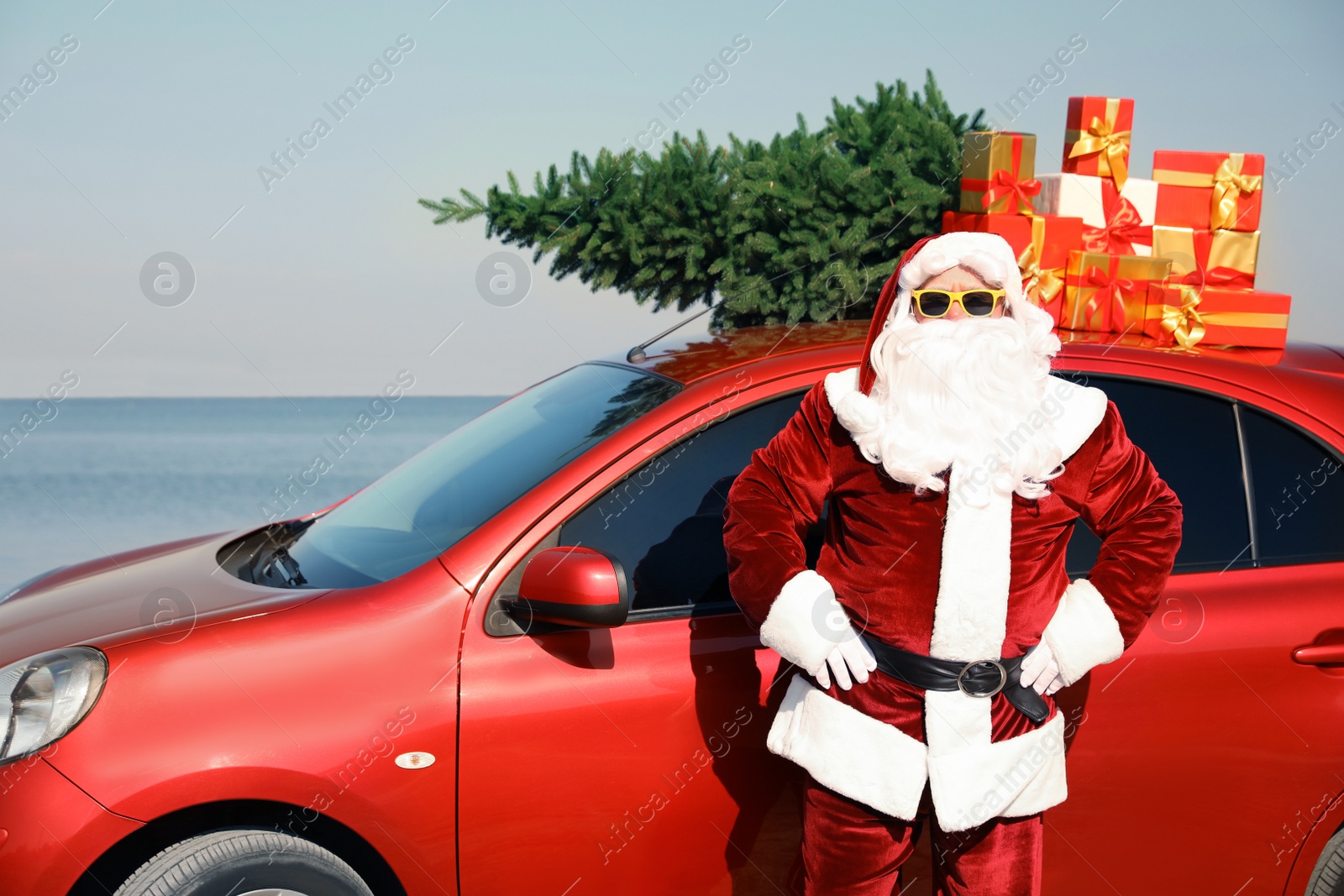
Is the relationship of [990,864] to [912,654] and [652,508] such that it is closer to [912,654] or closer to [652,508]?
[912,654]

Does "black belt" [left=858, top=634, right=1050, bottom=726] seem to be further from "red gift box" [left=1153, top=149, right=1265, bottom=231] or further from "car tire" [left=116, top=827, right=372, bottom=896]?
"red gift box" [left=1153, top=149, right=1265, bottom=231]

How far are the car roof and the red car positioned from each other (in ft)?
0.04

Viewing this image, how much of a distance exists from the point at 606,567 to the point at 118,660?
3.19 ft

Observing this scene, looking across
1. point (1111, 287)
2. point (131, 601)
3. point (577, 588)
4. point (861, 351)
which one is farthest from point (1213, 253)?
point (131, 601)

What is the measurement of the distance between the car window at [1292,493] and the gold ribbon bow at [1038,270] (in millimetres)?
541

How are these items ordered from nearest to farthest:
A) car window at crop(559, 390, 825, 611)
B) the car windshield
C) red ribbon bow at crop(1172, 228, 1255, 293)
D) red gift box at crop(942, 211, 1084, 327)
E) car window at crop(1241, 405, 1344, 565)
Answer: car window at crop(559, 390, 825, 611) → the car windshield → car window at crop(1241, 405, 1344, 565) → red gift box at crop(942, 211, 1084, 327) → red ribbon bow at crop(1172, 228, 1255, 293)

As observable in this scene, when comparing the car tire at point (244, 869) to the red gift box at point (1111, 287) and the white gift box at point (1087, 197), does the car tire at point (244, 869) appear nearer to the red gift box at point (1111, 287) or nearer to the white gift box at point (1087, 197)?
the red gift box at point (1111, 287)

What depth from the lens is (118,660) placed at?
1.93 meters

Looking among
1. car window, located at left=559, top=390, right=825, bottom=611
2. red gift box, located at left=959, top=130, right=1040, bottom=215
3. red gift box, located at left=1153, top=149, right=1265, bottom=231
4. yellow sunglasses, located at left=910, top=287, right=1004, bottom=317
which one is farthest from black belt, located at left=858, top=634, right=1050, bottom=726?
red gift box, located at left=1153, top=149, right=1265, bottom=231

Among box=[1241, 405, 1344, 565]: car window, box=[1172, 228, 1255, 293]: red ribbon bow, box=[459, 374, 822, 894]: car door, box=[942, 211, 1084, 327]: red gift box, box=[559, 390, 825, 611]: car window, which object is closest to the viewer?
box=[459, 374, 822, 894]: car door

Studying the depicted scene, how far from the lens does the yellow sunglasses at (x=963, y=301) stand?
191cm

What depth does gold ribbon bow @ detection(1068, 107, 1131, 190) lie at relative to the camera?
2576 millimetres

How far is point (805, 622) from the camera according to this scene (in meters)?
1.85

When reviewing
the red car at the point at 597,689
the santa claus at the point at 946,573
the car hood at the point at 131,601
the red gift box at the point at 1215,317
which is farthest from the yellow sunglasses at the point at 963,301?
the car hood at the point at 131,601
